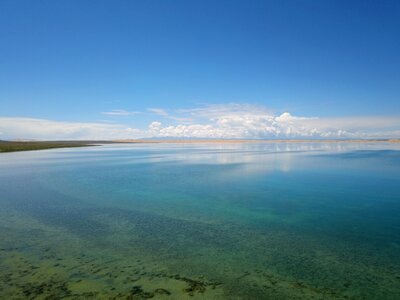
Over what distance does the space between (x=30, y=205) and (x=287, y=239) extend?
39.4ft

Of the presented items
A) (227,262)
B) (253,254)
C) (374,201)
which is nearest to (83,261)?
(227,262)

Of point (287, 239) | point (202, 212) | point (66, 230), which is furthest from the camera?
point (202, 212)

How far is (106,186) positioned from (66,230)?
9.50 meters

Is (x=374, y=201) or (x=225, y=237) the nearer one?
(x=225, y=237)

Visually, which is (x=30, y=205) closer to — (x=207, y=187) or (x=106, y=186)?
(x=106, y=186)

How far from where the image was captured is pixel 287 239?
30.3 feet

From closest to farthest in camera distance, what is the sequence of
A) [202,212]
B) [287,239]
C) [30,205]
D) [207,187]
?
[287,239] < [202,212] < [30,205] < [207,187]

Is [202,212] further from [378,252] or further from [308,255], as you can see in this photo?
[378,252]

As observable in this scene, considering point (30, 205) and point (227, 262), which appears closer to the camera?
point (227, 262)

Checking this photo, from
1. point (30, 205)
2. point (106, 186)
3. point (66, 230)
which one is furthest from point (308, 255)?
point (106, 186)

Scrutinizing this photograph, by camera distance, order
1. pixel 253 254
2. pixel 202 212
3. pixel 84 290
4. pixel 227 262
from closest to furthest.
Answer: pixel 84 290, pixel 227 262, pixel 253 254, pixel 202 212

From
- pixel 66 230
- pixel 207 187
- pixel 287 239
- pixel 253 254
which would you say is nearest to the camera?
pixel 253 254

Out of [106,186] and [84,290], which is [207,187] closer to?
[106,186]

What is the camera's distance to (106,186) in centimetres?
1959
